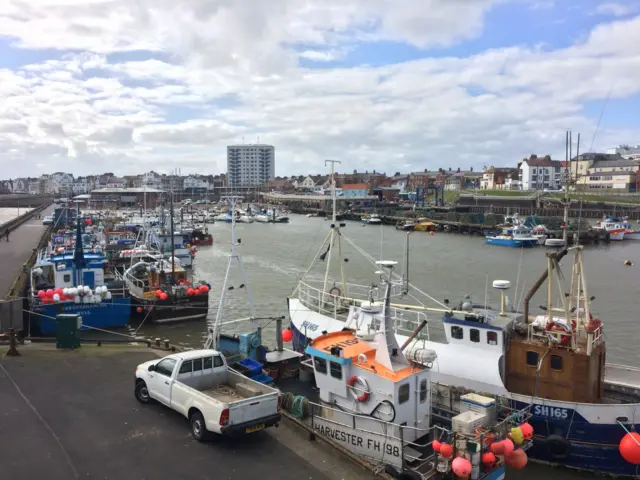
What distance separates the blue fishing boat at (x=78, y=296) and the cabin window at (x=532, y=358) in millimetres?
17306

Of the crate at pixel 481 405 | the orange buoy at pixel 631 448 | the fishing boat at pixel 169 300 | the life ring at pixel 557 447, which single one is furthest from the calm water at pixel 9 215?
the orange buoy at pixel 631 448

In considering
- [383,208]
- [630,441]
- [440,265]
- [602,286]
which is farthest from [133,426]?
[383,208]

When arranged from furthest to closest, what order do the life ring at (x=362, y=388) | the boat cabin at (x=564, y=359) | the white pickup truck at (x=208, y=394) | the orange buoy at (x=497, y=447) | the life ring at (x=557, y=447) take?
the boat cabin at (x=564, y=359) → the life ring at (x=557, y=447) → the life ring at (x=362, y=388) → the orange buoy at (x=497, y=447) → the white pickup truck at (x=208, y=394)

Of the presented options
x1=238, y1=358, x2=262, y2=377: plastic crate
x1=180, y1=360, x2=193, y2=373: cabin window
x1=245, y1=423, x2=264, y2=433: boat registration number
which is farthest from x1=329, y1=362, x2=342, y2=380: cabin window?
x1=180, y1=360, x2=193, y2=373: cabin window

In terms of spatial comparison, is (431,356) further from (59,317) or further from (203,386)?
(59,317)

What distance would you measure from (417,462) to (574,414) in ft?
15.9

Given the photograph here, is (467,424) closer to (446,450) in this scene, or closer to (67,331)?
(446,450)

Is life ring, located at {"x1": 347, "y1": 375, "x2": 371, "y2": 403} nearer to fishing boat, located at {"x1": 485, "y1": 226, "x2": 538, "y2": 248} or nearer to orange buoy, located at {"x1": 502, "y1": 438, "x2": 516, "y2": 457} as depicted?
orange buoy, located at {"x1": 502, "y1": 438, "x2": 516, "y2": 457}

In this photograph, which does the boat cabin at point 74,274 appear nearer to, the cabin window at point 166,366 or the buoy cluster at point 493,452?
the cabin window at point 166,366

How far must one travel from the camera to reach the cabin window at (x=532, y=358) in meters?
13.5

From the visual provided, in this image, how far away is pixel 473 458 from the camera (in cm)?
954

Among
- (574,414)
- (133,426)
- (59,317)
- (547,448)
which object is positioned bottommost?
(547,448)

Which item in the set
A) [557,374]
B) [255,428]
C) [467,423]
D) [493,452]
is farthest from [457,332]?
[255,428]

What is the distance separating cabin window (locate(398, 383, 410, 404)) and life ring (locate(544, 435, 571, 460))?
4464 millimetres
